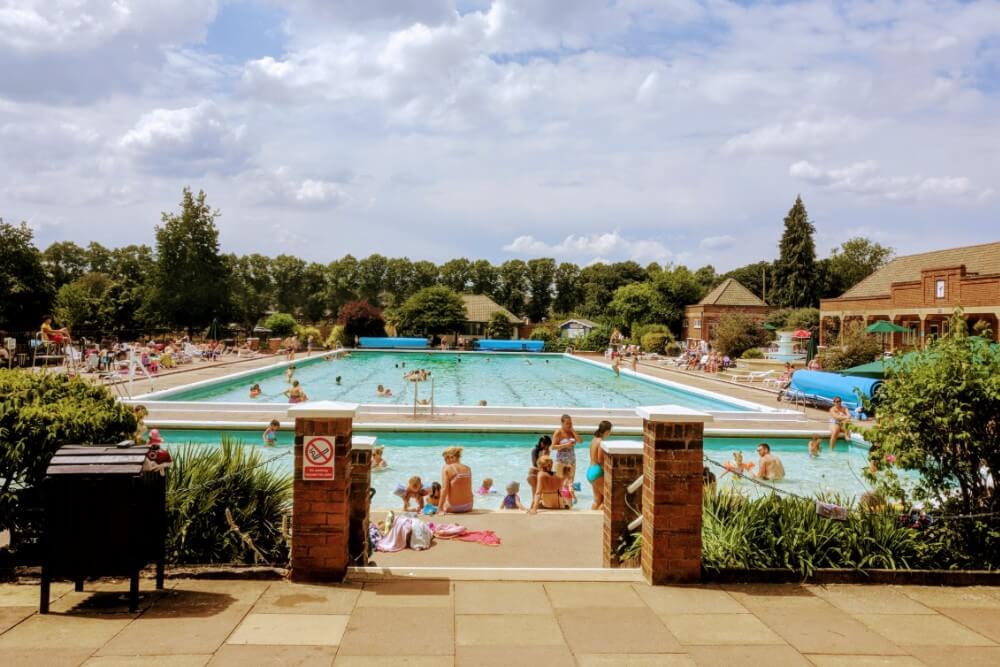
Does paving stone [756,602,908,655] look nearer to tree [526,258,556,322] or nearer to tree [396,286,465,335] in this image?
tree [396,286,465,335]

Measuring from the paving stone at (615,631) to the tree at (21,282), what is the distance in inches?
1631

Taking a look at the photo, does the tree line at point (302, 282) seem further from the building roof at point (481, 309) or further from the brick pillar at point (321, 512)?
the brick pillar at point (321, 512)

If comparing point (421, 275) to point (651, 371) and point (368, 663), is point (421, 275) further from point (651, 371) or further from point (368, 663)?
point (368, 663)

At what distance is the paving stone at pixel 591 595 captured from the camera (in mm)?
4547

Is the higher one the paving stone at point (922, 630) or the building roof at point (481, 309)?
the building roof at point (481, 309)

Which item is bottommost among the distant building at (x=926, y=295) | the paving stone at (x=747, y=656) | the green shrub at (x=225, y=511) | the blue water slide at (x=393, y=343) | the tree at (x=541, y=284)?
the paving stone at (x=747, y=656)

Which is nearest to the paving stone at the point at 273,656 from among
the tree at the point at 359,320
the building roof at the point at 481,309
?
the tree at the point at 359,320

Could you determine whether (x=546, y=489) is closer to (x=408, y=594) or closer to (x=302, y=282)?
(x=408, y=594)

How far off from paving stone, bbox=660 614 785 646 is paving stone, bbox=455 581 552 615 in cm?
81

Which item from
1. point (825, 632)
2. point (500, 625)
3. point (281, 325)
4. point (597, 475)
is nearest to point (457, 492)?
point (597, 475)

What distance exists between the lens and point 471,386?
27.3m

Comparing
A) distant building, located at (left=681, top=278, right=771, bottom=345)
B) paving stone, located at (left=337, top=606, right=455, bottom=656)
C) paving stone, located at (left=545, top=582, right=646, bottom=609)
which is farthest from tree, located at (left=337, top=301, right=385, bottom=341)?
paving stone, located at (left=337, top=606, right=455, bottom=656)

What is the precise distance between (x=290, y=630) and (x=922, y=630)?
386 cm

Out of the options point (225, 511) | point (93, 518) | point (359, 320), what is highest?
point (359, 320)
